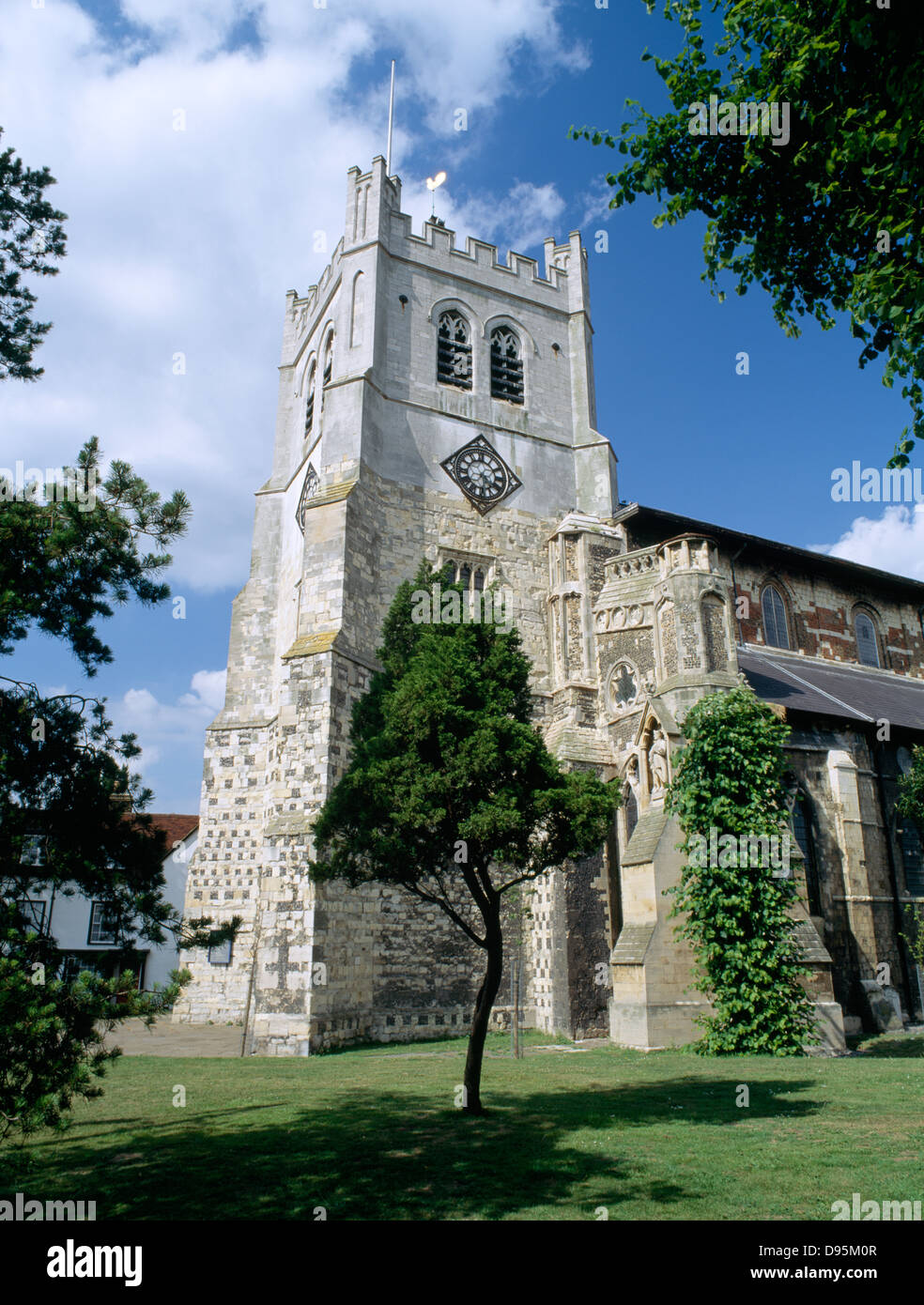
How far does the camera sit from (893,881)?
788 inches

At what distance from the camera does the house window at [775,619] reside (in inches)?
1010

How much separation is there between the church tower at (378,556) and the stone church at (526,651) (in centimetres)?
7

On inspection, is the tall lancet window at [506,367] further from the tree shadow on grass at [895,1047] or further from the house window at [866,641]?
the tree shadow on grass at [895,1047]

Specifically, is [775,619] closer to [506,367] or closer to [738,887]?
[506,367]

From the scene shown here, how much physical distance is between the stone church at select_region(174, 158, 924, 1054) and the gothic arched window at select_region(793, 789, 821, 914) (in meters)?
0.05

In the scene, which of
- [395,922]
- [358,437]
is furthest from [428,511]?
[395,922]

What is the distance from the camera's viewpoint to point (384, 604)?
66.0ft

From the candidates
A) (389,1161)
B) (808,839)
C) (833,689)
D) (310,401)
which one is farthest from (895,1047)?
(310,401)

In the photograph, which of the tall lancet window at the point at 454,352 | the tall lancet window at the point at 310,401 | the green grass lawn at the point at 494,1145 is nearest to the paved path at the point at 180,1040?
the green grass lawn at the point at 494,1145

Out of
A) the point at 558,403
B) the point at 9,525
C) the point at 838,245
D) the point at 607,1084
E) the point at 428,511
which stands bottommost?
the point at 607,1084

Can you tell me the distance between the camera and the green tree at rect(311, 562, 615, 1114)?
29.2ft

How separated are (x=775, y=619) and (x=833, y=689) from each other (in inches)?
153
